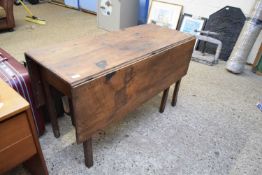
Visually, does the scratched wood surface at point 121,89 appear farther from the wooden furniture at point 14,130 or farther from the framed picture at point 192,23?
the framed picture at point 192,23

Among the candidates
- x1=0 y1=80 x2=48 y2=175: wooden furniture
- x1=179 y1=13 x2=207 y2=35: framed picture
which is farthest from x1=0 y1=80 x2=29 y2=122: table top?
x1=179 y1=13 x2=207 y2=35: framed picture

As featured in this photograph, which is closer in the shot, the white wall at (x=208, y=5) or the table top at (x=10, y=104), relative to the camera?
the table top at (x=10, y=104)

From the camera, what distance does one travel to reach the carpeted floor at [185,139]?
4.38 ft

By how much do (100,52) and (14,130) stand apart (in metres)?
0.63

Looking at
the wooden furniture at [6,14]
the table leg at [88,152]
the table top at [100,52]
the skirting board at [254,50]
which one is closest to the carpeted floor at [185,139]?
the table leg at [88,152]

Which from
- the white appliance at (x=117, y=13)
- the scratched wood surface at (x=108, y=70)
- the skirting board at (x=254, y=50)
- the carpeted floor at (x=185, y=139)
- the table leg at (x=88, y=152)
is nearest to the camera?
the scratched wood surface at (x=108, y=70)

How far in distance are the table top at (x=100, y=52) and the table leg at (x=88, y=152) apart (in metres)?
0.42

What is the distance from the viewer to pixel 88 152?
1228 mm

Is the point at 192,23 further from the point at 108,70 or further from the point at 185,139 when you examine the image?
the point at 108,70

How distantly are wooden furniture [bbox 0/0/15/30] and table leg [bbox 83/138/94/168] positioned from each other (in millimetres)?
2902

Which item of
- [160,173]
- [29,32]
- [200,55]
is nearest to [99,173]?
[160,173]

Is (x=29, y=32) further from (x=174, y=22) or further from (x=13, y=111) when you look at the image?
(x=13, y=111)

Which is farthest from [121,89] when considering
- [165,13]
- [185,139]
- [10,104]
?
[165,13]

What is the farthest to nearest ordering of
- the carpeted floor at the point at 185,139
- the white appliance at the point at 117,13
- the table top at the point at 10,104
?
the white appliance at the point at 117,13 < the carpeted floor at the point at 185,139 < the table top at the point at 10,104
